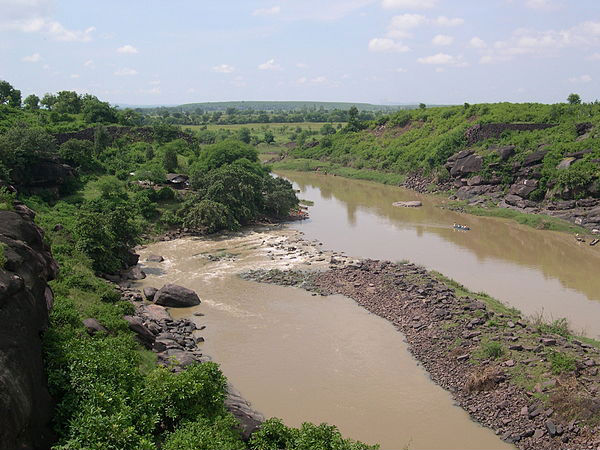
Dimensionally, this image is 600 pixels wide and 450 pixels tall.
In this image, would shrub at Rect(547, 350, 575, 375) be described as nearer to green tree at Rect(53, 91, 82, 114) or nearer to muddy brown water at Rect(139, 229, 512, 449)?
muddy brown water at Rect(139, 229, 512, 449)

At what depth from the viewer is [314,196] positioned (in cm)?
5925

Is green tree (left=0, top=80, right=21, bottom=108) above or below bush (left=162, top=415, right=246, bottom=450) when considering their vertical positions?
above

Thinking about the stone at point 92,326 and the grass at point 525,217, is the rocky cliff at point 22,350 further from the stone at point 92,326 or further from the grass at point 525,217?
the grass at point 525,217

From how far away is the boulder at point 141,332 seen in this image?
18766 millimetres

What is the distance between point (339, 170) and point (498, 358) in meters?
59.4

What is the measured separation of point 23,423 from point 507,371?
1434cm

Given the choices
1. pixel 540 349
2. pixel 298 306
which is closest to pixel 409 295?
pixel 298 306

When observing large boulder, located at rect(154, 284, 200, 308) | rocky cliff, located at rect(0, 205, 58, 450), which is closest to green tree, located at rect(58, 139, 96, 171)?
large boulder, located at rect(154, 284, 200, 308)

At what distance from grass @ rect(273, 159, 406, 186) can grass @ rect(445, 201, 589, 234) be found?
16.7 meters

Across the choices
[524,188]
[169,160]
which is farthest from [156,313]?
[524,188]

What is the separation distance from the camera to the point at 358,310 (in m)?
24.6

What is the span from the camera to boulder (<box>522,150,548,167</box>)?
49.6m

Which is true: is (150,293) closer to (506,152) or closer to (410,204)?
(410,204)

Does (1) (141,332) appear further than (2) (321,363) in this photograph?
No
